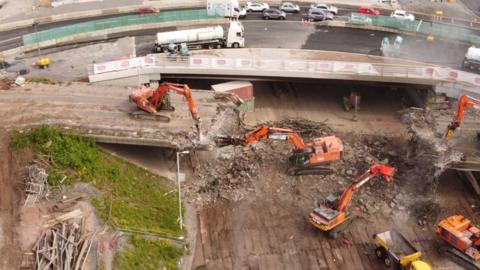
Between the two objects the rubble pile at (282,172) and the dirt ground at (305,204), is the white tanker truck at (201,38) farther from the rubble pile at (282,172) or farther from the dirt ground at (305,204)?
the rubble pile at (282,172)

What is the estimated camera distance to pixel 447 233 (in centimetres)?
3619

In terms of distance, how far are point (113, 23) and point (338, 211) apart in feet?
115

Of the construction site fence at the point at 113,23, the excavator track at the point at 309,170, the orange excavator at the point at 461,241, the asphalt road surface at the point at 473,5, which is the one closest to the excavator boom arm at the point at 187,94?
the excavator track at the point at 309,170

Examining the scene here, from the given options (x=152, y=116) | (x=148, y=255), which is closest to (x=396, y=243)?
(x=148, y=255)

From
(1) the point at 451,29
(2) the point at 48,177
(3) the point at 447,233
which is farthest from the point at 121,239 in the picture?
(1) the point at 451,29

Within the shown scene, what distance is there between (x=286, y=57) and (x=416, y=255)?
81.5ft

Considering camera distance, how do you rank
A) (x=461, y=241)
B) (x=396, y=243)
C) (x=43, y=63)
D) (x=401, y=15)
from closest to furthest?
(x=461, y=241), (x=396, y=243), (x=43, y=63), (x=401, y=15)

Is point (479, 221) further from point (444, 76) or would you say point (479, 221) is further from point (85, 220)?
point (85, 220)

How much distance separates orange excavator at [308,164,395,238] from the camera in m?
36.9

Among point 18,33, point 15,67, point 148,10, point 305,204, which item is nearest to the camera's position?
point 305,204

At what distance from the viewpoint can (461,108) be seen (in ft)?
134

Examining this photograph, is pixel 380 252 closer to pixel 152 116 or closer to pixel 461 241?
pixel 461 241

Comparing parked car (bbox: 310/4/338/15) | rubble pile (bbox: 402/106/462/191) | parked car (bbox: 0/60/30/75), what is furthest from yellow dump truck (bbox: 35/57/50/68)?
rubble pile (bbox: 402/106/462/191)

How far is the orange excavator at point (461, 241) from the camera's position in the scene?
1393 inches
